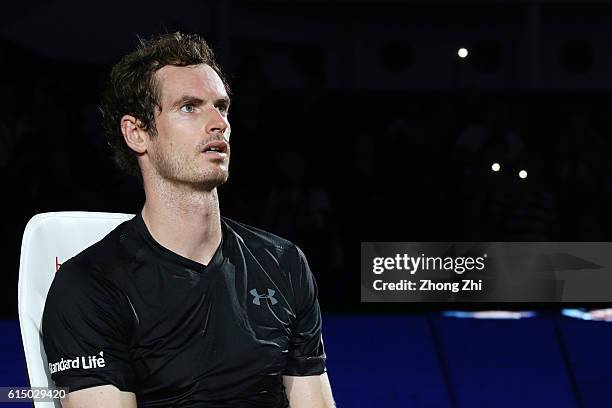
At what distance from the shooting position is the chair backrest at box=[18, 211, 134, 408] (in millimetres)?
1619

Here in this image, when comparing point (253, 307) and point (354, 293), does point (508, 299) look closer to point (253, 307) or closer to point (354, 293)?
point (354, 293)

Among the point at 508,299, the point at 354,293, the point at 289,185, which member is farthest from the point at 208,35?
the point at 508,299

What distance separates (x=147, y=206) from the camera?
5.78ft

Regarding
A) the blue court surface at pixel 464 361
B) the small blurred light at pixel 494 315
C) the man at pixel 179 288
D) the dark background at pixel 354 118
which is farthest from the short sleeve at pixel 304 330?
the dark background at pixel 354 118

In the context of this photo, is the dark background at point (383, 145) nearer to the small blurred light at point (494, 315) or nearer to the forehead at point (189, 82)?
the small blurred light at point (494, 315)

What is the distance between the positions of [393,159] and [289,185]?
56 centimetres

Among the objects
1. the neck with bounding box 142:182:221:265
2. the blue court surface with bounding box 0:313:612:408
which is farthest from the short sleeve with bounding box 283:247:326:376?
the blue court surface with bounding box 0:313:612:408

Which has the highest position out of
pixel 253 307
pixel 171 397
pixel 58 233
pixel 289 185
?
pixel 289 185

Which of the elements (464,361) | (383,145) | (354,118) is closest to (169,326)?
(464,361)

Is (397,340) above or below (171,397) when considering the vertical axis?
above

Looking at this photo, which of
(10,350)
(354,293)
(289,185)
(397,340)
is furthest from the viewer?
(289,185)

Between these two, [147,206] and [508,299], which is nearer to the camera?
[147,206]

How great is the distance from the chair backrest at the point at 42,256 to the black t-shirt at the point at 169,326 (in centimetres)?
3

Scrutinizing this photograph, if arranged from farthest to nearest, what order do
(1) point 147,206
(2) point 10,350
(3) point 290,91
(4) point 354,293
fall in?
(3) point 290,91, (4) point 354,293, (2) point 10,350, (1) point 147,206
